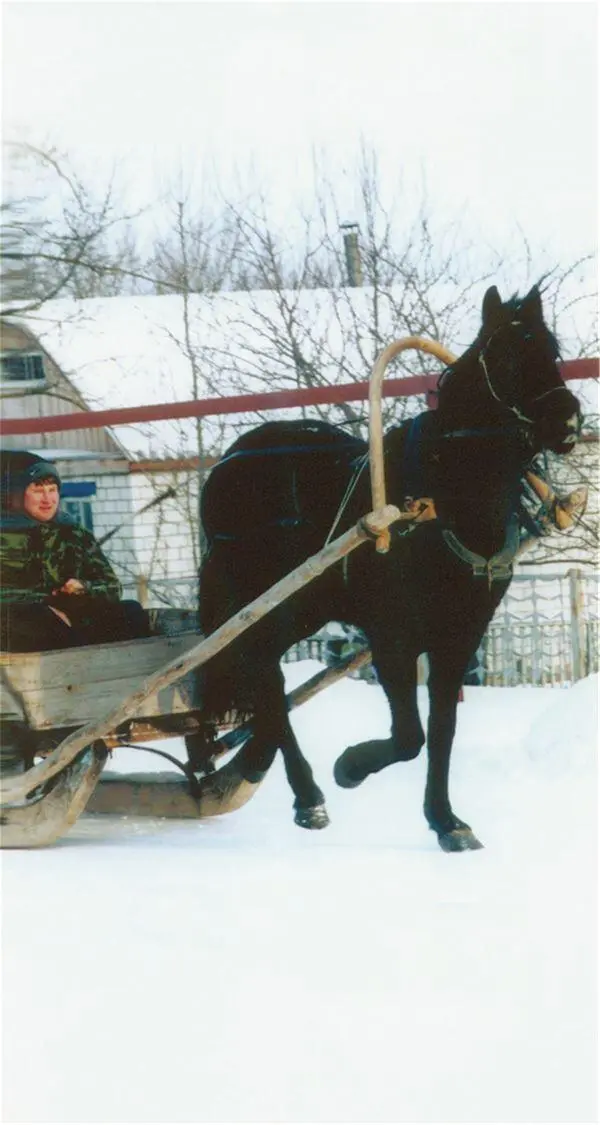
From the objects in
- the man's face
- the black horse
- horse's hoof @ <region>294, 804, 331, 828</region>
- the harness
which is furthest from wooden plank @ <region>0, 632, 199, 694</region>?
Result: the harness

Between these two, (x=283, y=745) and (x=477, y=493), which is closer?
(x=477, y=493)

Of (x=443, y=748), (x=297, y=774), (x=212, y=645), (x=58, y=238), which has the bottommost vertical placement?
(x=297, y=774)

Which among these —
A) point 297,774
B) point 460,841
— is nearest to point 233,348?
point 297,774

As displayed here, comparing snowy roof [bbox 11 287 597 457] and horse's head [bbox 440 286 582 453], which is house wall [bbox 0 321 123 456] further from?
horse's head [bbox 440 286 582 453]

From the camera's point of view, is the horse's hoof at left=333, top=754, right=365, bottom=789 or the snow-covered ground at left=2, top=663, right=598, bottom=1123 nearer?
the snow-covered ground at left=2, top=663, right=598, bottom=1123

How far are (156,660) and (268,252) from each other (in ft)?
4.13

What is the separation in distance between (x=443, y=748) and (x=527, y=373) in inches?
36.8

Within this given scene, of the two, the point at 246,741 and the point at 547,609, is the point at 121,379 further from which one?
the point at 547,609

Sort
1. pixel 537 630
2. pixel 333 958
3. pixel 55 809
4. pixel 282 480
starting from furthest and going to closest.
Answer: pixel 537 630, pixel 55 809, pixel 282 480, pixel 333 958

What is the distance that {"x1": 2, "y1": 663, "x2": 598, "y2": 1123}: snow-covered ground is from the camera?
246cm

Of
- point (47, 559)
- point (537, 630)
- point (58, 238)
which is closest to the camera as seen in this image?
point (47, 559)

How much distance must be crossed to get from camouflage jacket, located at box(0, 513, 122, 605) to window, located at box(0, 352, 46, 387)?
800 mm

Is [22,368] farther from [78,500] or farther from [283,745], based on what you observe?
[283,745]

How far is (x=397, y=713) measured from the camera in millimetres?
3164
